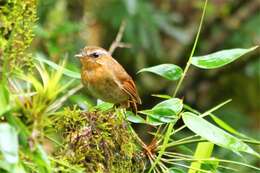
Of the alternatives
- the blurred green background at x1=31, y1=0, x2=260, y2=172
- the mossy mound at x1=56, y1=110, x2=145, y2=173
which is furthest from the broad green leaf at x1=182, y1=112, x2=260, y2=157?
the blurred green background at x1=31, y1=0, x2=260, y2=172

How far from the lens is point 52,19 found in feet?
13.4

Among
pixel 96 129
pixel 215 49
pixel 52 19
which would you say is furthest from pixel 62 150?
pixel 215 49

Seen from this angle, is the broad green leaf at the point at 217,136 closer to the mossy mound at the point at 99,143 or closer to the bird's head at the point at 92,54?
the mossy mound at the point at 99,143

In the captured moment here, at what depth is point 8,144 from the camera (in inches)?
51.5

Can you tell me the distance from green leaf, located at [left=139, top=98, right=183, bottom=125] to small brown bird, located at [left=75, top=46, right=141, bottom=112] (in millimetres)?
583

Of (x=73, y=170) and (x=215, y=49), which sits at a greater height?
(x=73, y=170)

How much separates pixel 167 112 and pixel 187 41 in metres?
4.25

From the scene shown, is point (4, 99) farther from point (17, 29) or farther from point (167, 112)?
point (167, 112)

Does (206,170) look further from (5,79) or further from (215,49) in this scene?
(215,49)

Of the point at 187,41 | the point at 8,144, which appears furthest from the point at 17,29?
the point at 187,41

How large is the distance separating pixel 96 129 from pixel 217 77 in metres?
4.36

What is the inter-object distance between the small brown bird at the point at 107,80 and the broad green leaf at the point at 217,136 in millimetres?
697

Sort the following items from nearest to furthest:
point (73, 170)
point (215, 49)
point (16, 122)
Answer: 1. point (16, 122)
2. point (73, 170)
3. point (215, 49)

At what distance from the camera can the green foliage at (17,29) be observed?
1586 mm
